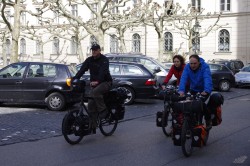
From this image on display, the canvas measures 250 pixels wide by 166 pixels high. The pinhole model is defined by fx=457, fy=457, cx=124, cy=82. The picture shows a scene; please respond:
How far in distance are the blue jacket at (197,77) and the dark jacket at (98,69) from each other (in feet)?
5.22

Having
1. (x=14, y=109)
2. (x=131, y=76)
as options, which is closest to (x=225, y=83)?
(x=131, y=76)

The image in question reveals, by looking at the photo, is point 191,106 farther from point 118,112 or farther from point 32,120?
point 32,120

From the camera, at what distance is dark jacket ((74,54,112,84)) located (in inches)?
351

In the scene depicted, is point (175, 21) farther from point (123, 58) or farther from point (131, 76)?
point (131, 76)

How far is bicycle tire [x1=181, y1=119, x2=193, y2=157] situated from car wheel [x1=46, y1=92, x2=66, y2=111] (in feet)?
22.3

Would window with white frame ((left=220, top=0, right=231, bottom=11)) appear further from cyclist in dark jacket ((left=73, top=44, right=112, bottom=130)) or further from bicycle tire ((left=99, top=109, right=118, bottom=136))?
cyclist in dark jacket ((left=73, top=44, right=112, bottom=130))

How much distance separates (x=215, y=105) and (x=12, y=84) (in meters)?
7.70

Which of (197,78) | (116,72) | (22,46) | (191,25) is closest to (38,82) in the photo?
(116,72)

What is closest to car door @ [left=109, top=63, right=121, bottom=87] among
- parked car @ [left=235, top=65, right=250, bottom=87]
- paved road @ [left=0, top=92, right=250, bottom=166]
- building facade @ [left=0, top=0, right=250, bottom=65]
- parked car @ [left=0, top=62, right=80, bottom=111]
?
parked car @ [left=0, top=62, right=80, bottom=111]

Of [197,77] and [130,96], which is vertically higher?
[197,77]

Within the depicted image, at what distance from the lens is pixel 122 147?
833cm

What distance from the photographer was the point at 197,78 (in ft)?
27.2

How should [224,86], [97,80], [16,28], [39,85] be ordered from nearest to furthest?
[97,80] < [39,85] < [224,86] < [16,28]

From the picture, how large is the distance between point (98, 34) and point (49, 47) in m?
30.8
